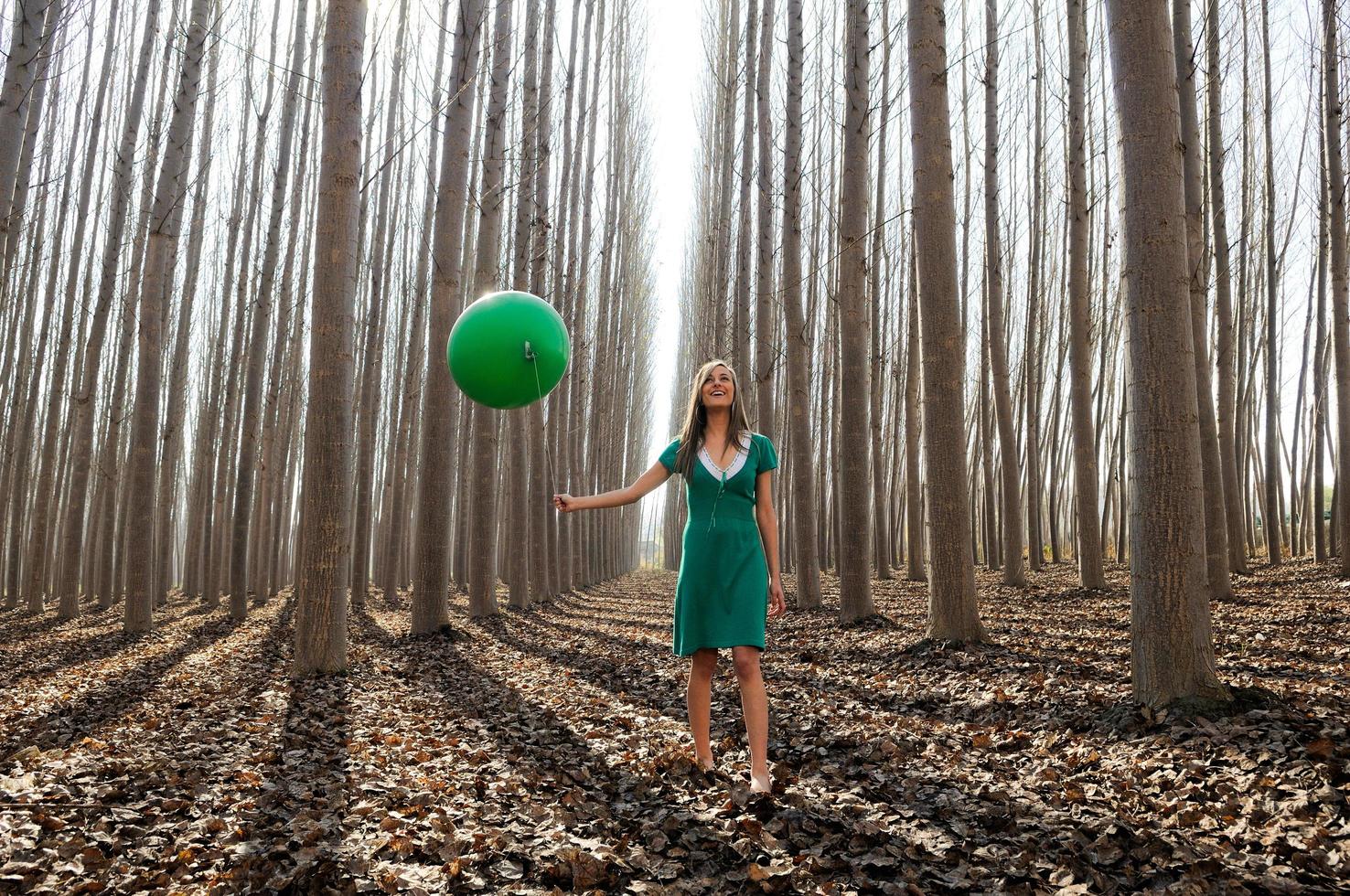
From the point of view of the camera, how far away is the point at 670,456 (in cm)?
346

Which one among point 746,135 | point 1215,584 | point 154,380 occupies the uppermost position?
point 746,135

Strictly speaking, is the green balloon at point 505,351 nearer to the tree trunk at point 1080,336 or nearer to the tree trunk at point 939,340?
the tree trunk at point 939,340

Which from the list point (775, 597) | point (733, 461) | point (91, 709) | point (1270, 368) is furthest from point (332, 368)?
point (1270, 368)

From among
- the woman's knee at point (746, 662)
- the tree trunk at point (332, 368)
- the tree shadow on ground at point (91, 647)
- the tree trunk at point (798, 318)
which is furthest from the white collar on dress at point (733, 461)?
the tree trunk at point (798, 318)

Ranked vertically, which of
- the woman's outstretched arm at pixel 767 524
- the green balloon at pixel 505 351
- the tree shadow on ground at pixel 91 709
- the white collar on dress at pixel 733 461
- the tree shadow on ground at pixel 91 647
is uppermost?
the green balloon at pixel 505 351

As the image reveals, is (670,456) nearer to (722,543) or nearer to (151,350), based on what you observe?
(722,543)

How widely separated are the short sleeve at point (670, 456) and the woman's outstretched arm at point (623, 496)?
0.02m

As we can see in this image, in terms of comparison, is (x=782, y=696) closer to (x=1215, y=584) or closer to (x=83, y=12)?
(x=1215, y=584)

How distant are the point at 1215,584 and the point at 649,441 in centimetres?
3750

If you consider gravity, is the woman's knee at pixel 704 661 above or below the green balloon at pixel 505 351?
below

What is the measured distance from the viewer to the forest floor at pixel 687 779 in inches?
96.2

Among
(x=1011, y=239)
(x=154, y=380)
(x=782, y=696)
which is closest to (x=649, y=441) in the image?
(x=1011, y=239)

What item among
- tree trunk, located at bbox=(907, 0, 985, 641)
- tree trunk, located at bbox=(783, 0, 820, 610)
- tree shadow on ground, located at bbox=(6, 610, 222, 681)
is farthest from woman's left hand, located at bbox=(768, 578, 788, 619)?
tree trunk, located at bbox=(783, 0, 820, 610)

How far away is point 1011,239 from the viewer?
590 inches
